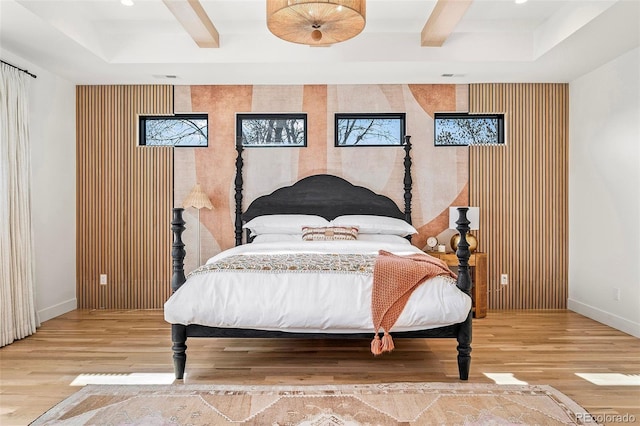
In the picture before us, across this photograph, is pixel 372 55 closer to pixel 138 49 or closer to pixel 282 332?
pixel 138 49

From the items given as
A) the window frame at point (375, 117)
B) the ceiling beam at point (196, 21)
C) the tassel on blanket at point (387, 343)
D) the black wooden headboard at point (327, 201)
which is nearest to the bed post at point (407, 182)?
the black wooden headboard at point (327, 201)

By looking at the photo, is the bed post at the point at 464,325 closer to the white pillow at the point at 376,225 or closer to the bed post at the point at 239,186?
the white pillow at the point at 376,225

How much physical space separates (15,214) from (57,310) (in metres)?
1.23

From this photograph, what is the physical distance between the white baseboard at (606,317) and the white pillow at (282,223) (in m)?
2.72

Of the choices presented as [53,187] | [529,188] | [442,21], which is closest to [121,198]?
[53,187]

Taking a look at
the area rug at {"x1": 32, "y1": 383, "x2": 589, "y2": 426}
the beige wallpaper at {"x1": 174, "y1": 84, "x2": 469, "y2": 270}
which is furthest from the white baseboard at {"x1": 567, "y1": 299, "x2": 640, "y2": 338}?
the area rug at {"x1": 32, "y1": 383, "x2": 589, "y2": 426}

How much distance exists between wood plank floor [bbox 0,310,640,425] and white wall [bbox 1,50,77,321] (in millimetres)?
550

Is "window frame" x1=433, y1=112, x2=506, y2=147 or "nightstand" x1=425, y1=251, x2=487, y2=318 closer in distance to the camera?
"nightstand" x1=425, y1=251, x2=487, y2=318

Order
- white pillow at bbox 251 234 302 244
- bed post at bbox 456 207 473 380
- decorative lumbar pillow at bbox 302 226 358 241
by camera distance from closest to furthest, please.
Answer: bed post at bbox 456 207 473 380
decorative lumbar pillow at bbox 302 226 358 241
white pillow at bbox 251 234 302 244

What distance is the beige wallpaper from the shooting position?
486 centimetres

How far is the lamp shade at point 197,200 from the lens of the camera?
4.61 m

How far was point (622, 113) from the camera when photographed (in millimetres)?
3996

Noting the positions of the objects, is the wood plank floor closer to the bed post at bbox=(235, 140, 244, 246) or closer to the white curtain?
the white curtain

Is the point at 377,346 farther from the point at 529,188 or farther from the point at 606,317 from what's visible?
the point at 529,188
